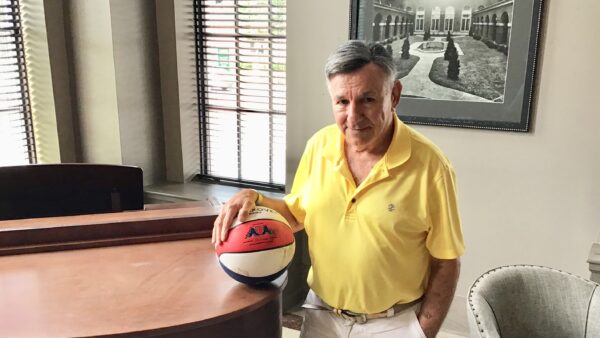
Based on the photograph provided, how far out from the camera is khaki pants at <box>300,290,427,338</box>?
1427 millimetres

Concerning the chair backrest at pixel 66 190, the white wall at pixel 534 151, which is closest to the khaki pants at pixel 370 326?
the chair backrest at pixel 66 190

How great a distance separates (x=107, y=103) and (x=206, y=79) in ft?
2.16

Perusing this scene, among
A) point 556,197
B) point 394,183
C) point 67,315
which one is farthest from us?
point 556,197

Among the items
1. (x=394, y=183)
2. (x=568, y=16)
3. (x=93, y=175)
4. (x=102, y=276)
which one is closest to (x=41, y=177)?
(x=93, y=175)

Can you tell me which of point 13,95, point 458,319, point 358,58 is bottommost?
point 458,319

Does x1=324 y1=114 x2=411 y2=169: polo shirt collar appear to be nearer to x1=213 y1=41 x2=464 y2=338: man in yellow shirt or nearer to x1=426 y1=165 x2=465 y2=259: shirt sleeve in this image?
x1=213 y1=41 x2=464 y2=338: man in yellow shirt

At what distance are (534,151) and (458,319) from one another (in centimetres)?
96

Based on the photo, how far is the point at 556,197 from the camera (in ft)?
8.08

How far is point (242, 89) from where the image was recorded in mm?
3350

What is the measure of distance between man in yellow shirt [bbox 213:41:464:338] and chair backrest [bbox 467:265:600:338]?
262 mm

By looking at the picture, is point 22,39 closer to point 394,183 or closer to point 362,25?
point 362,25

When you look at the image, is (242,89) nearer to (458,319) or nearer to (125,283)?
(458,319)

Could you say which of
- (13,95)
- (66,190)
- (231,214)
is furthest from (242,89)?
(231,214)

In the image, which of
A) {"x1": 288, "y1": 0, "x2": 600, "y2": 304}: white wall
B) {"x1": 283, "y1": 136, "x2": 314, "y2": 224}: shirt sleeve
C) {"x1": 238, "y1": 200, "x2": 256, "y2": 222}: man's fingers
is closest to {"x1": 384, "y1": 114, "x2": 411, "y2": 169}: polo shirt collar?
{"x1": 283, "y1": 136, "x2": 314, "y2": 224}: shirt sleeve
